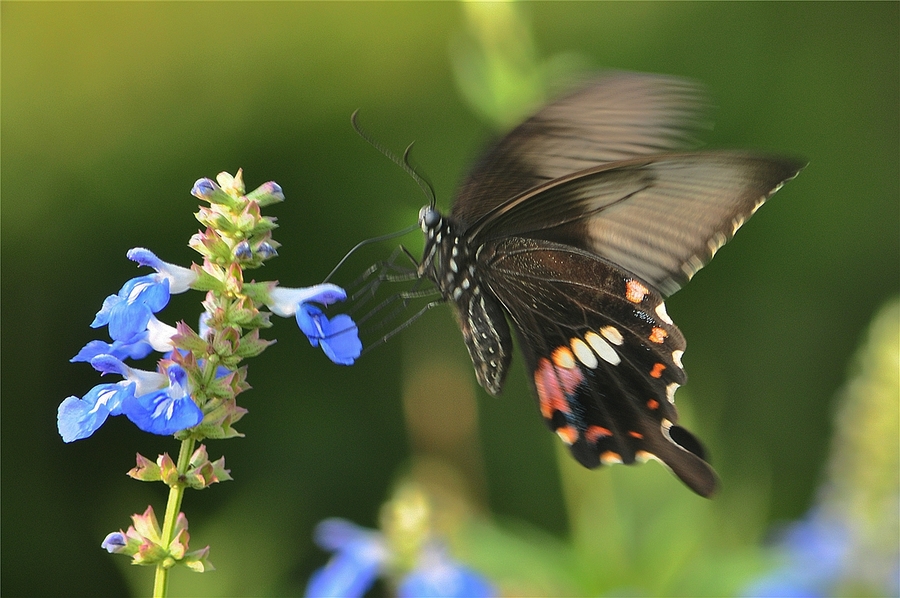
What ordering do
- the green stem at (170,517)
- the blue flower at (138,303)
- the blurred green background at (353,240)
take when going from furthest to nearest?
1. the blurred green background at (353,240)
2. the blue flower at (138,303)
3. the green stem at (170,517)

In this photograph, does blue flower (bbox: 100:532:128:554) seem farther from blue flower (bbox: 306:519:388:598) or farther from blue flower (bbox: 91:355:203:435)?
blue flower (bbox: 306:519:388:598)

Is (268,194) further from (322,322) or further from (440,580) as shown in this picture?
(440,580)

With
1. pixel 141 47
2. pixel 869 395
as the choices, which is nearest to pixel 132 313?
pixel 869 395

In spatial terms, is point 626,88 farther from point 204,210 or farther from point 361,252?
point 361,252

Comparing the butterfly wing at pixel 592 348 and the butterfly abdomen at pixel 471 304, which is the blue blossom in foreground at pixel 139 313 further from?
the butterfly wing at pixel 592 348

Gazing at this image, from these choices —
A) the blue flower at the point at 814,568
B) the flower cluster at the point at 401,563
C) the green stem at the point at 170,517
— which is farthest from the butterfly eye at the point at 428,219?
the blue flower at the point at 814,568

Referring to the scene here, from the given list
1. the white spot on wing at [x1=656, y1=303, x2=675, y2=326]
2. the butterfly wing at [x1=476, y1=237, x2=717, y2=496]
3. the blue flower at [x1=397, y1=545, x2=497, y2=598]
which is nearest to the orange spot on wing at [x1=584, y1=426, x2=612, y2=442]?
the butterfly wing at [x1=476, y1=237, x2=717, y2=496]

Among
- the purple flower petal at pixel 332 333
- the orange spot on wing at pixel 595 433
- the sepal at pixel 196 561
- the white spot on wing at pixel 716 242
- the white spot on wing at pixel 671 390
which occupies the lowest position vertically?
the orange spot on wing at pixel 595 433
